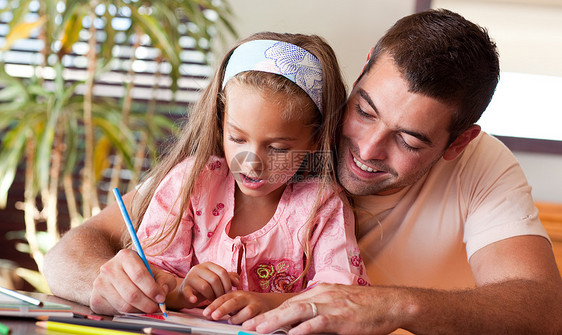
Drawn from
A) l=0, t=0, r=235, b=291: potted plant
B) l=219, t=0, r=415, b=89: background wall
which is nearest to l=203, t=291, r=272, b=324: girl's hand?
l=0, t=0, r=235, b=291: potted plant

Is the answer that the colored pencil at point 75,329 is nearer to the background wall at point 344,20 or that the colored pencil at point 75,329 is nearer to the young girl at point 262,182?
the young girl at point 262,182

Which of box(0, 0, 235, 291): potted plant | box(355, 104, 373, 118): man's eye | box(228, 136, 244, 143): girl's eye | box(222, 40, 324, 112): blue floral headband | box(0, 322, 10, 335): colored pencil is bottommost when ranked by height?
box(0, 0, 235, 291): potted plant

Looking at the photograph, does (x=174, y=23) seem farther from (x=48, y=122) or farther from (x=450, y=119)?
(x=450, y=119)

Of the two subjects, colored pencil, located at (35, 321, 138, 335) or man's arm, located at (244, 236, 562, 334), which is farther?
man's arm, located at (244, 236, 562, 334)

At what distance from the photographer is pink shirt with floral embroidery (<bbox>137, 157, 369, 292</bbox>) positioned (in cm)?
112

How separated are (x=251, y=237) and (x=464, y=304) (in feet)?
1.34

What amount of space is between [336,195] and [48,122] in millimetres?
1432

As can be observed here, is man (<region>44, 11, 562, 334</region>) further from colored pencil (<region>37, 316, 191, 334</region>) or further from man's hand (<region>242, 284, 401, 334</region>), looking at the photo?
colored pencil (<region>37, 316, 191, 334</region>)

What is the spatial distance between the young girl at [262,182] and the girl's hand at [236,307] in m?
0.08

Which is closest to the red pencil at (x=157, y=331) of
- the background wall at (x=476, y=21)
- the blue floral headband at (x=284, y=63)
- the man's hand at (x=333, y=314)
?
the man's hand at (x=333, y=314)

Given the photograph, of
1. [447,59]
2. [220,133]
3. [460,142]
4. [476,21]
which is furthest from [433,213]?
[476,21]

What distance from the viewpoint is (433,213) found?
1396mm

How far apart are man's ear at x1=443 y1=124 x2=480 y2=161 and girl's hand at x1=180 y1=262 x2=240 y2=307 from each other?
2.03ft

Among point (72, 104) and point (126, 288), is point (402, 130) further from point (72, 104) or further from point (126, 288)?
point (72, 104)
